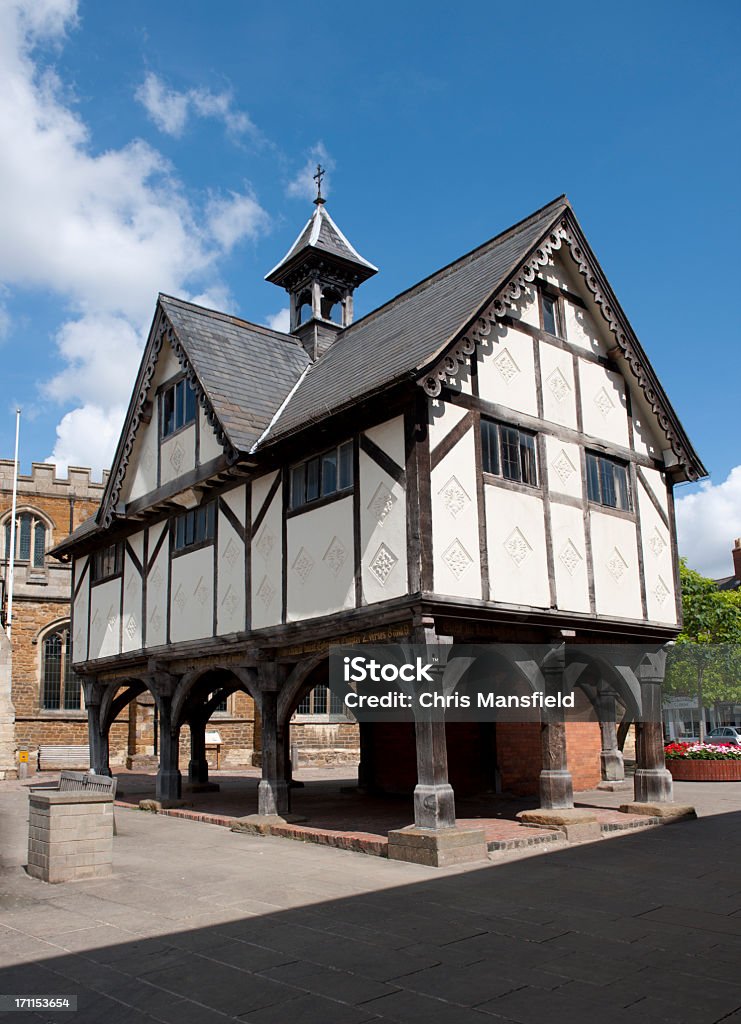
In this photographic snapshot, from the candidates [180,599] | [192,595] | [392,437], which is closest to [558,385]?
[392,437]

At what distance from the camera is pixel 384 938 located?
7.04 m

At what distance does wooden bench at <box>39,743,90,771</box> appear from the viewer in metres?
28.8

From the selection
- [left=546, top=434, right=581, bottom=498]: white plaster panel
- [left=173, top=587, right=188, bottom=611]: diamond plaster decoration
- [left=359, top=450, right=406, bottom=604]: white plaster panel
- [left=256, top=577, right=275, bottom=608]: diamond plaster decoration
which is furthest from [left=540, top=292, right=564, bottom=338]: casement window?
[left=173, top=587, right=188, bottom=611]: diamond plaster decoration

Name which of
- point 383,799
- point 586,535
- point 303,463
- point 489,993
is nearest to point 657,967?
point 489,993

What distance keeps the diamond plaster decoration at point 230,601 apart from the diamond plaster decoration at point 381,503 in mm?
3786

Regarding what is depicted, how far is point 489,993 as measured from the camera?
5.64 meters

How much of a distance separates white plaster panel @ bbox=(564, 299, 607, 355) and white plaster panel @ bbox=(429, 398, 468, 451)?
3.18 m

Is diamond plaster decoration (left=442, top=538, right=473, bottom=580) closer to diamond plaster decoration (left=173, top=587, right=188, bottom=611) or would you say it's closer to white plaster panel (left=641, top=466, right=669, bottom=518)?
white plaster panel (left=641, top=466, right=669, bottom=518)

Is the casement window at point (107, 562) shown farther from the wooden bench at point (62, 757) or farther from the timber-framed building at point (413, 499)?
the wooden bench at point (62, 757)

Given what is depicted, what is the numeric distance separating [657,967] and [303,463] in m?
8.79

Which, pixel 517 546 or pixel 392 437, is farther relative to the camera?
pixel 517 546

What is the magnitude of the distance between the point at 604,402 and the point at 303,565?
5626mm

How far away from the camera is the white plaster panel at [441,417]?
37.8 ft

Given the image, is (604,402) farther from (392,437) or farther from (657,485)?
(392,437)
